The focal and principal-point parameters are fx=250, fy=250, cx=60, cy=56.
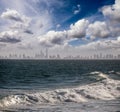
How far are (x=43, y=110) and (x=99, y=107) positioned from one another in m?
6.25

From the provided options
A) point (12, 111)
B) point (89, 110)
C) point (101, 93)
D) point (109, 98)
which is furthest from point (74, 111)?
point (101, 93)

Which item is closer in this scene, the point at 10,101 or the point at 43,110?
the point at 43,110

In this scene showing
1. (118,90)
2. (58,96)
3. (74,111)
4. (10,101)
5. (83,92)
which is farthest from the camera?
(118,90)

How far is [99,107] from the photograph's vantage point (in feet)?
90.4

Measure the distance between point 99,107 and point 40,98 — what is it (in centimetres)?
908

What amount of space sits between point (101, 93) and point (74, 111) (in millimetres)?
13941

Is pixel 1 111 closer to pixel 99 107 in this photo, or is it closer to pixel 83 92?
pixel 99 107

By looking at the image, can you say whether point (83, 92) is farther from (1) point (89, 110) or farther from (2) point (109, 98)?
(1) point (89, 110)

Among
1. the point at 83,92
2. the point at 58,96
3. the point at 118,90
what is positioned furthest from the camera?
the point at 118,90

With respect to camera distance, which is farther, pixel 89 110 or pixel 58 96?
pixel 58 96

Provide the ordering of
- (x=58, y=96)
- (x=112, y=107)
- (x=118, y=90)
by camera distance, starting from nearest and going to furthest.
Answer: (x=112, y=107) → (x=58, y=96) → (x=118, y=90)

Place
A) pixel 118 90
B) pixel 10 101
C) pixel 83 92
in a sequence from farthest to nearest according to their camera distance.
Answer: pixel 118 90, pixel 83 92, pixel 10 101

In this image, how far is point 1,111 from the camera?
86.3 feet

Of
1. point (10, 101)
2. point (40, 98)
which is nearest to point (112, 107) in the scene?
point (40, 98)
